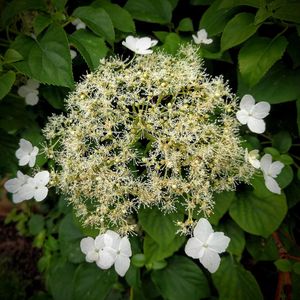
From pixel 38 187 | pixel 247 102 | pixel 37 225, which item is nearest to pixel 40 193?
pixel 38 187

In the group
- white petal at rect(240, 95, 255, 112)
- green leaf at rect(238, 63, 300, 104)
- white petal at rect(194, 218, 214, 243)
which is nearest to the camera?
white petal at rect(194, 218, 214, 243)

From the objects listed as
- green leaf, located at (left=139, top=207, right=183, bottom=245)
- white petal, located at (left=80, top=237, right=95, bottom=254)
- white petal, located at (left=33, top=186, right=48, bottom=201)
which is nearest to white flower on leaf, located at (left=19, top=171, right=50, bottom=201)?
white petal, located at (left=33, top=186, right=48, bottom=201)

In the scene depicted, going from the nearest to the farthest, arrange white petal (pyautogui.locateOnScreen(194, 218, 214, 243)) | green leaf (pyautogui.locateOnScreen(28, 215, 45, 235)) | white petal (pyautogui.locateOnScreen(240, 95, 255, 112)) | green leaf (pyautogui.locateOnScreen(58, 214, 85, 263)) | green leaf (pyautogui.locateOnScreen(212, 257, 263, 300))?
white petal (pyautogui.locateOnScreen(194, 218, 214, 243)) < white petal (pyautogui.locateOnScreen(240, 95, 255, 112)) < green leaf (pyautogui.locateOnScreen(212, 257, 263, 300)) < green leaf (pyautogui.locateOnScreen(58, 214, 85, 263)) < green leaf (pyautogui.locateOnScreen(28, 215, 45, 235))

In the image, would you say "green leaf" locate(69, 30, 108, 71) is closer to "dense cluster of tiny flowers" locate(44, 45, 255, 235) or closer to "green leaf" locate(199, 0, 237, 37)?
"dense cluster of tiny flowers" locate(44, 45, 255, 235)

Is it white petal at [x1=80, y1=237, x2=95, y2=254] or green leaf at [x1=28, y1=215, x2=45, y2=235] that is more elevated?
white petal at [x1=80, y1=237, x2=95, y2=254]

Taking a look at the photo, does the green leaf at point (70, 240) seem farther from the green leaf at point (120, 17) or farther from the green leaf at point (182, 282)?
the green leaf at point (120, 17)

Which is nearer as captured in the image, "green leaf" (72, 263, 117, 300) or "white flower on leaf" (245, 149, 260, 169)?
"white flower on leaf" (245, 149, 260, 169)

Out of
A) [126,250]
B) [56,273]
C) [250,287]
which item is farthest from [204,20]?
[56,273]
